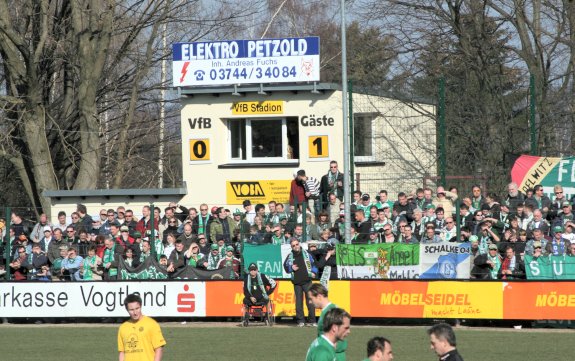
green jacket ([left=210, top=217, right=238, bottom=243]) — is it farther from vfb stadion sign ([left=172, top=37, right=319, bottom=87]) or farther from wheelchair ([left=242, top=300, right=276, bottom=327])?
vfb stadion sign ([left=172, top=37, right=319, bottom=87])

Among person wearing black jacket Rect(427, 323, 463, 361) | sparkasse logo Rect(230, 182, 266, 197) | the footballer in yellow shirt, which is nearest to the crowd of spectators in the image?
sparkasse logo Rect(230, 182, 266, 197)

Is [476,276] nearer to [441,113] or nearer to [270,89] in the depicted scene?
[441,113]

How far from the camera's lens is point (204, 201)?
2978cm

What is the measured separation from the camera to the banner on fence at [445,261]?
2272cm

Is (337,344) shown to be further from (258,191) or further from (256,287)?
(258,191)

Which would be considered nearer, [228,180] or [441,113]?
[441,113]

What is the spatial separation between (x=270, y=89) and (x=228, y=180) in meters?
2.77

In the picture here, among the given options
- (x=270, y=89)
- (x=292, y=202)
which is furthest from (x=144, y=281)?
(x=270, y=89)

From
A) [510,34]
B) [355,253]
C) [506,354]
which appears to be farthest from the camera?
[510,34]

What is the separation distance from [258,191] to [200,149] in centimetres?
208

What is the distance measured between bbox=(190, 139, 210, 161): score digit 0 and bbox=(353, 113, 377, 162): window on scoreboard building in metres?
4.09

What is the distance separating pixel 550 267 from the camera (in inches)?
862

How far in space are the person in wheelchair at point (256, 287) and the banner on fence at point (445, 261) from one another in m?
3.30

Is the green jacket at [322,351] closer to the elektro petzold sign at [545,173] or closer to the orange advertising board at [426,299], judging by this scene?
the orange advertising board at [426,299]
